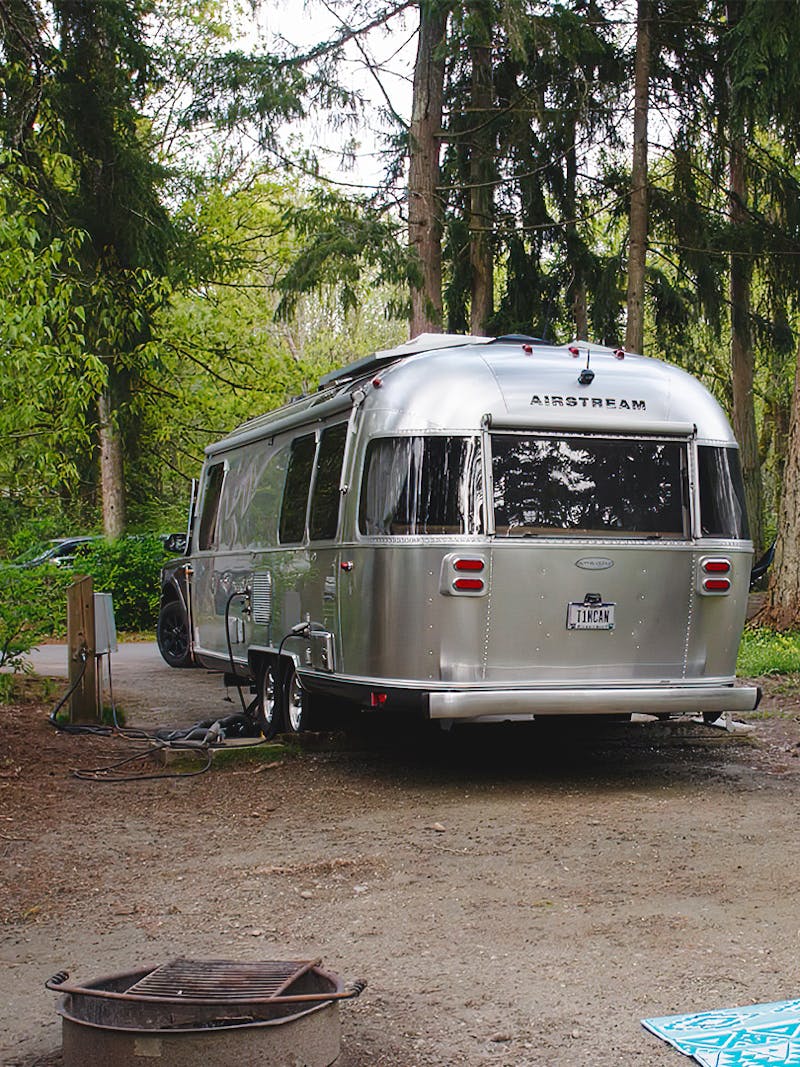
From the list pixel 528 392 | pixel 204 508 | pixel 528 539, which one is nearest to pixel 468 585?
pixel 528 539

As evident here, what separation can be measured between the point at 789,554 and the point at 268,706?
27.0 feet

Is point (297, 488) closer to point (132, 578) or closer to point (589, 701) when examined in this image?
point (589, 701)

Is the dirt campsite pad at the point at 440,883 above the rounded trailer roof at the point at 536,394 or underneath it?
underneath

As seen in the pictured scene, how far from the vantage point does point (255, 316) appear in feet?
104

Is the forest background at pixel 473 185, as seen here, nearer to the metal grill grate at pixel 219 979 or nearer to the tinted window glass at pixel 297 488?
the tinted window glass at pixel 297 488

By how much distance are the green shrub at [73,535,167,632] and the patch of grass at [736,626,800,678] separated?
10.9 meters

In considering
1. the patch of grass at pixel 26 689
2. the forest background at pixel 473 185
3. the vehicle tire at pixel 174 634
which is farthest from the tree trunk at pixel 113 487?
the patch of grass at pixel 26 689

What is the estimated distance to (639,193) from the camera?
67.2 ft

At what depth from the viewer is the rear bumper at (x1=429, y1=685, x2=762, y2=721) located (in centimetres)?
833

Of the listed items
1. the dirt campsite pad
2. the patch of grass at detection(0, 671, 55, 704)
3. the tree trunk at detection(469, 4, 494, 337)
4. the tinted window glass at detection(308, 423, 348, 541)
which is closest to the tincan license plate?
the dirt campsite pad

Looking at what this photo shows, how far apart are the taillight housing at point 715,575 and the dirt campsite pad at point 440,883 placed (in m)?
1.35

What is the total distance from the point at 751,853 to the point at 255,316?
2609cm

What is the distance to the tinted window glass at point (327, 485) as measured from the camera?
9.49m

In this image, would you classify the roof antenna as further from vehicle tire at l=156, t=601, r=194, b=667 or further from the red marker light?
vehicle tire at l=156, t=601, r=194, b=667
